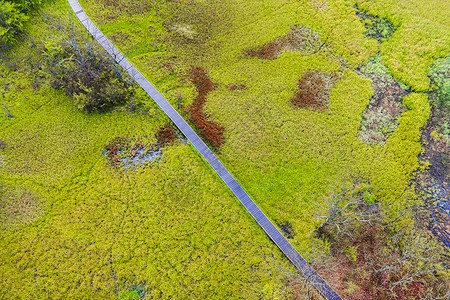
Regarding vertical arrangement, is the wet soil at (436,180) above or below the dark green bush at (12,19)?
below

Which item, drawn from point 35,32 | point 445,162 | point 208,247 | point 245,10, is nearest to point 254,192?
point 208,247

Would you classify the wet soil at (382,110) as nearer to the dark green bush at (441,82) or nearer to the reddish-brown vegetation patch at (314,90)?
the dark green bush at (441,82)

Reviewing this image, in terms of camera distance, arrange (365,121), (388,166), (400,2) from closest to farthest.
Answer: (388,166) → (365,121) → (400,2)

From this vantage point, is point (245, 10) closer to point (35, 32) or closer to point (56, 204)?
point (35, 32)

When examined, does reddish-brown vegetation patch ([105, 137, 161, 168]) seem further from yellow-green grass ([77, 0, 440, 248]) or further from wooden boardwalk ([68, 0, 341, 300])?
yellow-green grass ([77, 0, 440, 248])

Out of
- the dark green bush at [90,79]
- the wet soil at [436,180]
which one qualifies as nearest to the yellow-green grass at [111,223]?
the dark green bush at [90,79]

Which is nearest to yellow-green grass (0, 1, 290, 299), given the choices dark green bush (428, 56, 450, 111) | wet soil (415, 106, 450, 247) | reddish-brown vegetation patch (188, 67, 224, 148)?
reddish-brown vegetation patch (188, 67, 224, 148)

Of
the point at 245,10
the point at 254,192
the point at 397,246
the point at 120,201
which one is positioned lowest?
the point at 397,246
